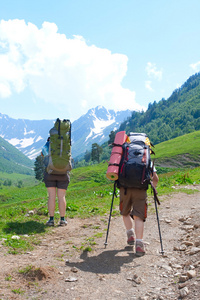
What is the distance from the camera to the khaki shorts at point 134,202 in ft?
21.4

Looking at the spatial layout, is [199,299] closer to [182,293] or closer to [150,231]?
[182,293]

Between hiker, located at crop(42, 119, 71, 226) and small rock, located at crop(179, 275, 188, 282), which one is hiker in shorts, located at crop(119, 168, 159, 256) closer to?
small rock, located at crop(179, 275, 188, 282)

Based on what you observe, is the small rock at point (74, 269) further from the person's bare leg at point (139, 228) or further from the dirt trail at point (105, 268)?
the person's bare leg at point (139, 228)

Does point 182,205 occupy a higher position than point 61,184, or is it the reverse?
point 61,184

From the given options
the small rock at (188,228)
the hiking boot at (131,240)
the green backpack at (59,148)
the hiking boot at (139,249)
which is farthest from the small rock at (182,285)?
the green backpack at (59,148)

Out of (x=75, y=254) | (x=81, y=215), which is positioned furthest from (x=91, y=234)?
(x=81, y=215)

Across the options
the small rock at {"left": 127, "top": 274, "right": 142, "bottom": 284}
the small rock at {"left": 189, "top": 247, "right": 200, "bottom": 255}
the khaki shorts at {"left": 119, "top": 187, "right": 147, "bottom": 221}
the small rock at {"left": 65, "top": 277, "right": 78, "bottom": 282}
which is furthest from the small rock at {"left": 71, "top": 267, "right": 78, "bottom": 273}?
the small rock at {"left": 189, "top": 247, "right": 200, "bottom": 255}

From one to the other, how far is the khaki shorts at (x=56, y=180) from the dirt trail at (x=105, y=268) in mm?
Answer: 1413

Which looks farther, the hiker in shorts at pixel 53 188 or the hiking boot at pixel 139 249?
the hiker in shorts at pixel 53 188

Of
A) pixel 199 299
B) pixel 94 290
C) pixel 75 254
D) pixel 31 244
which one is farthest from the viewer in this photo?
pixel 31 244

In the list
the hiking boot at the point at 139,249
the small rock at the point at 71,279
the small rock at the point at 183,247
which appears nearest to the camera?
the small rock at the point at 71,279

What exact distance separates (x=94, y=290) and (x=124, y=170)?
2741 millimetres

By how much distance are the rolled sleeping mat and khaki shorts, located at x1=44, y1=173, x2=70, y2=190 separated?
9.22 ft

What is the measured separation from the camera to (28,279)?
4844 millimetres
